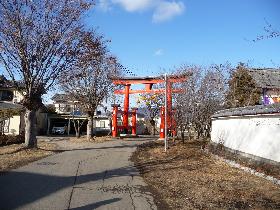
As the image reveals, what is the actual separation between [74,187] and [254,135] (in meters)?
8.44

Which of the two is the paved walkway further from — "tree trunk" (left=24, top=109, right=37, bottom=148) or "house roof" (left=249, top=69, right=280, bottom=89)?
"house roof" (left=249, top=69, right=280, bottom=89)

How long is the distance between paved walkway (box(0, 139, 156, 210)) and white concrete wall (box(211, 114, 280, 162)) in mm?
4926

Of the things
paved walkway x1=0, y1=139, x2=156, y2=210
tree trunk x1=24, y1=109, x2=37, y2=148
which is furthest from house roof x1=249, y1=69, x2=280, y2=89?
paved walkway x1=0, y1=139, x2=156, y2=210

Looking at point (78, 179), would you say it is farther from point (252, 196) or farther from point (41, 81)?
point (41, 81)

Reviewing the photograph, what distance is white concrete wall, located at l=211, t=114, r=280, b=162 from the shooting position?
13.4 m

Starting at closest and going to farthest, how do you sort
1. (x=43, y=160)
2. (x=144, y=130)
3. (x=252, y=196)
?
→ (x=252, y=196), (x=43, y=160), (x=144, y=130)

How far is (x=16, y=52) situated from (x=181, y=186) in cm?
1240

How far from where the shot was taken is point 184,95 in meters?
26.2

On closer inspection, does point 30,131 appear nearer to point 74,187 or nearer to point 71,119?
point 74,187

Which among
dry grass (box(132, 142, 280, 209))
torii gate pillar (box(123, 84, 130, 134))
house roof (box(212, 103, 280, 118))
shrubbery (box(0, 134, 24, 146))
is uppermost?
torii gate pillar (box(123, 84, 130, 134))

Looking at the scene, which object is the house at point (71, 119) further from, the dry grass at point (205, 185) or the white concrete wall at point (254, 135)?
the dry grass at point (205, 185)

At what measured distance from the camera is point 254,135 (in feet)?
50.8

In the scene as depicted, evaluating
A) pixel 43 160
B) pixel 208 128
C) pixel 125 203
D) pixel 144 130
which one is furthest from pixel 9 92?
pixel 125 203

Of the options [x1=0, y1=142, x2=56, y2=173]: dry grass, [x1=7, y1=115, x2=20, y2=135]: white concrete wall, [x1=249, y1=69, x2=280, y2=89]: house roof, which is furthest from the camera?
[x1=7, y1=115, x2=20, y2=135]: white concrete wall
